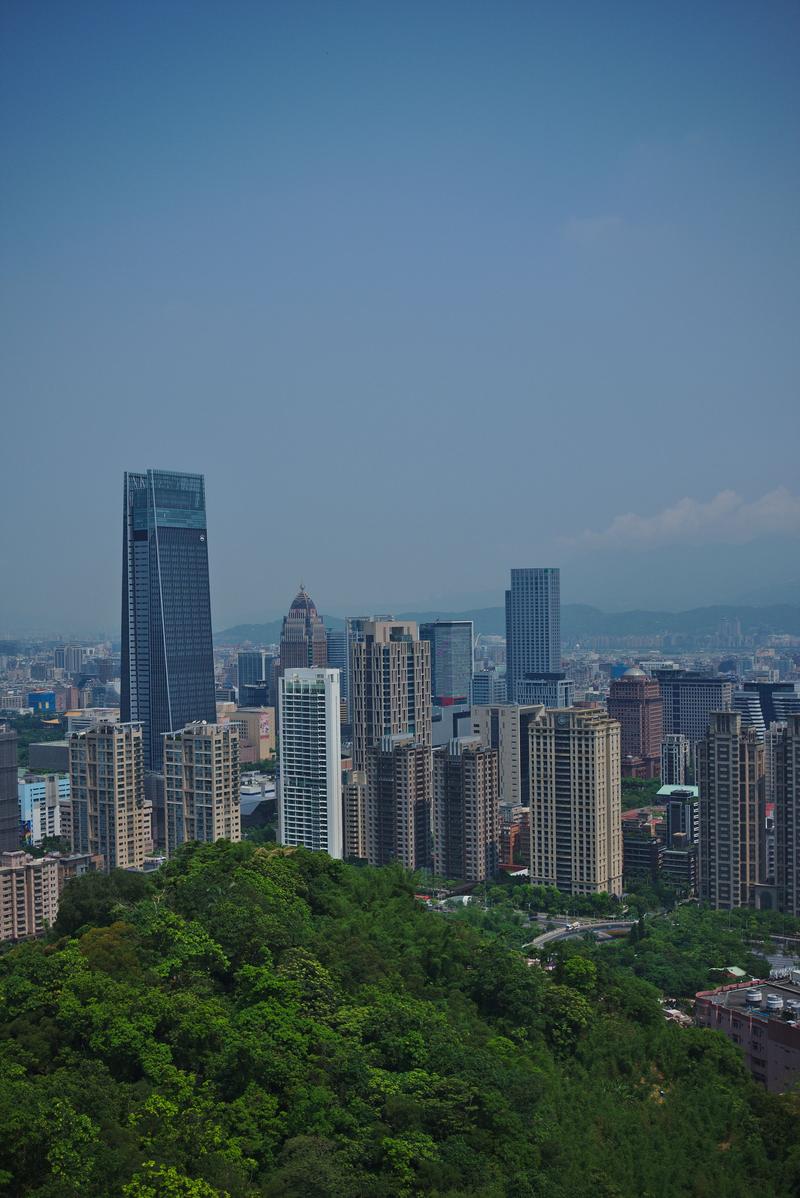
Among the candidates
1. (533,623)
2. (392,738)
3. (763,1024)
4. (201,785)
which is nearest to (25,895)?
(201,785)

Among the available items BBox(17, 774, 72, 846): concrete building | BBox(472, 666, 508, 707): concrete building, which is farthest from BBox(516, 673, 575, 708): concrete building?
BBox(17, 774, 72, 846): concrete building

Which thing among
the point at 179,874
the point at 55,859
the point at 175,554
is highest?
the point at 175,554

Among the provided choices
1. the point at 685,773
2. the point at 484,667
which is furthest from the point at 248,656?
the point at 685,773

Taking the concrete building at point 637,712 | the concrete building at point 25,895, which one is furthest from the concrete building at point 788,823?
the concrete building at point 637,712

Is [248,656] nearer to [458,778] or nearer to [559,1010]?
[458,778]

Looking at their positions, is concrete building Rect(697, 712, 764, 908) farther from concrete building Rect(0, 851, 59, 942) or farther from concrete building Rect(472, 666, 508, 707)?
concrete building Rect(472, 666, 508, 707)

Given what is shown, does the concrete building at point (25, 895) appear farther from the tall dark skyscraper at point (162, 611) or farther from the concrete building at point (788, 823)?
the tall dark skyscraper at point (162, 611)
